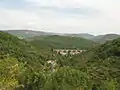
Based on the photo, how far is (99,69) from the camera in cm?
8269

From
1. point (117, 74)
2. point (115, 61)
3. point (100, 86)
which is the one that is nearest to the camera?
point (100, 86)

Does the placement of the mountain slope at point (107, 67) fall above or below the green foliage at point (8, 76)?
below

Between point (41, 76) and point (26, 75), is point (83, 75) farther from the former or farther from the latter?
point (26, 75)

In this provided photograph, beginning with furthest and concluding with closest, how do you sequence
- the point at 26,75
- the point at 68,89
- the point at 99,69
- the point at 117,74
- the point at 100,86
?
the point at 99,69
the point at 117,74
the point at 26,75
the point at 100,86
the point at 68,89

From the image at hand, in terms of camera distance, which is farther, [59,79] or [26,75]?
[26,75]

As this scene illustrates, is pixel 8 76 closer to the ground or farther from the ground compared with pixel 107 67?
farther from the ground

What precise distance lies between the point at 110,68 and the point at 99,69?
13.2 ft

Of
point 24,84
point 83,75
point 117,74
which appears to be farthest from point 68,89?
point 117,74

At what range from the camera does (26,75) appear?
207 ft

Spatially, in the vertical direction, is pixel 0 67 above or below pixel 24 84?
above

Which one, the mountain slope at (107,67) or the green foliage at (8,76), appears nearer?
the green foliage at (8,76)

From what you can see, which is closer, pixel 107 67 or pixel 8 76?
pixel 8 76

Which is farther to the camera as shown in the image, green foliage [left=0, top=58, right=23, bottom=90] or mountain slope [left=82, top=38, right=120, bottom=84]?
mountain slope [left=82, top=38, right=120, bottom=84]

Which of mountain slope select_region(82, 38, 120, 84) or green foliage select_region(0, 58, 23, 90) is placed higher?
green foliage select_region(0, 58, 23, 90)
